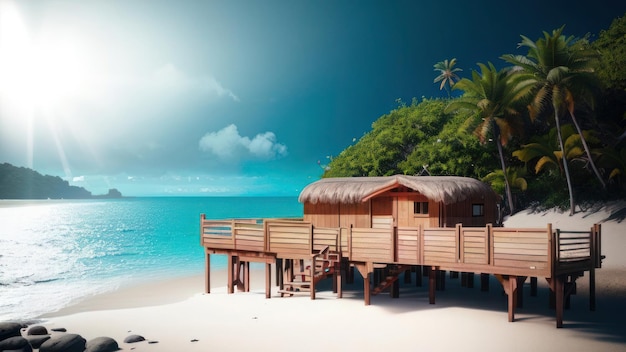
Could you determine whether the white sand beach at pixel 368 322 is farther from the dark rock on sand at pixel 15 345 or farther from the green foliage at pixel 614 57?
the green foliage at pixel 614 57

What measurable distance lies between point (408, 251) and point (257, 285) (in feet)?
41.2

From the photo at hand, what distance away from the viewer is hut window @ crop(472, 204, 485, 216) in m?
25.2

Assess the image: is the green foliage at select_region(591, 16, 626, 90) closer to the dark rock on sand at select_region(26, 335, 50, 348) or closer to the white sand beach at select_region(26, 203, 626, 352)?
the white sand beach at select_region(26, 203, 626, 352)

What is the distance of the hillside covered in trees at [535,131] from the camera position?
34.5 m

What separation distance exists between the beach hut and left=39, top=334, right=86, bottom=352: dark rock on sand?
1124cm

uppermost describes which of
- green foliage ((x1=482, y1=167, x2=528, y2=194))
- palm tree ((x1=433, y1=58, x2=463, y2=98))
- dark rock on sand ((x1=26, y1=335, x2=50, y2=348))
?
palm tree ((x1=433, y1=58, x2=463, y2=98))

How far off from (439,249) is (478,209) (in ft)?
19.8

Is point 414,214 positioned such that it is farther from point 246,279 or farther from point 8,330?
point 8,330

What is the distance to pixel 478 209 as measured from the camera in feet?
83.3

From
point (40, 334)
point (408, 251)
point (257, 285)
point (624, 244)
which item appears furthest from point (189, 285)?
point (624, 244)

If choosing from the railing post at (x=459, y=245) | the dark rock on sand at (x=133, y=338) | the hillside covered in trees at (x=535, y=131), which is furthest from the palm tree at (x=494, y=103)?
the dark rock on sand at (x=133, y=338)

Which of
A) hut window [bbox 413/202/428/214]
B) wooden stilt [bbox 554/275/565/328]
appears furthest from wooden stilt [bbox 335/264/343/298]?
wooden stilt [bbox 554/275/565/328]

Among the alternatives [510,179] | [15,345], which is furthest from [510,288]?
[510,179]

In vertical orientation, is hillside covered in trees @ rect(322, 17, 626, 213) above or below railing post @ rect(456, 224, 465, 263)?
above
